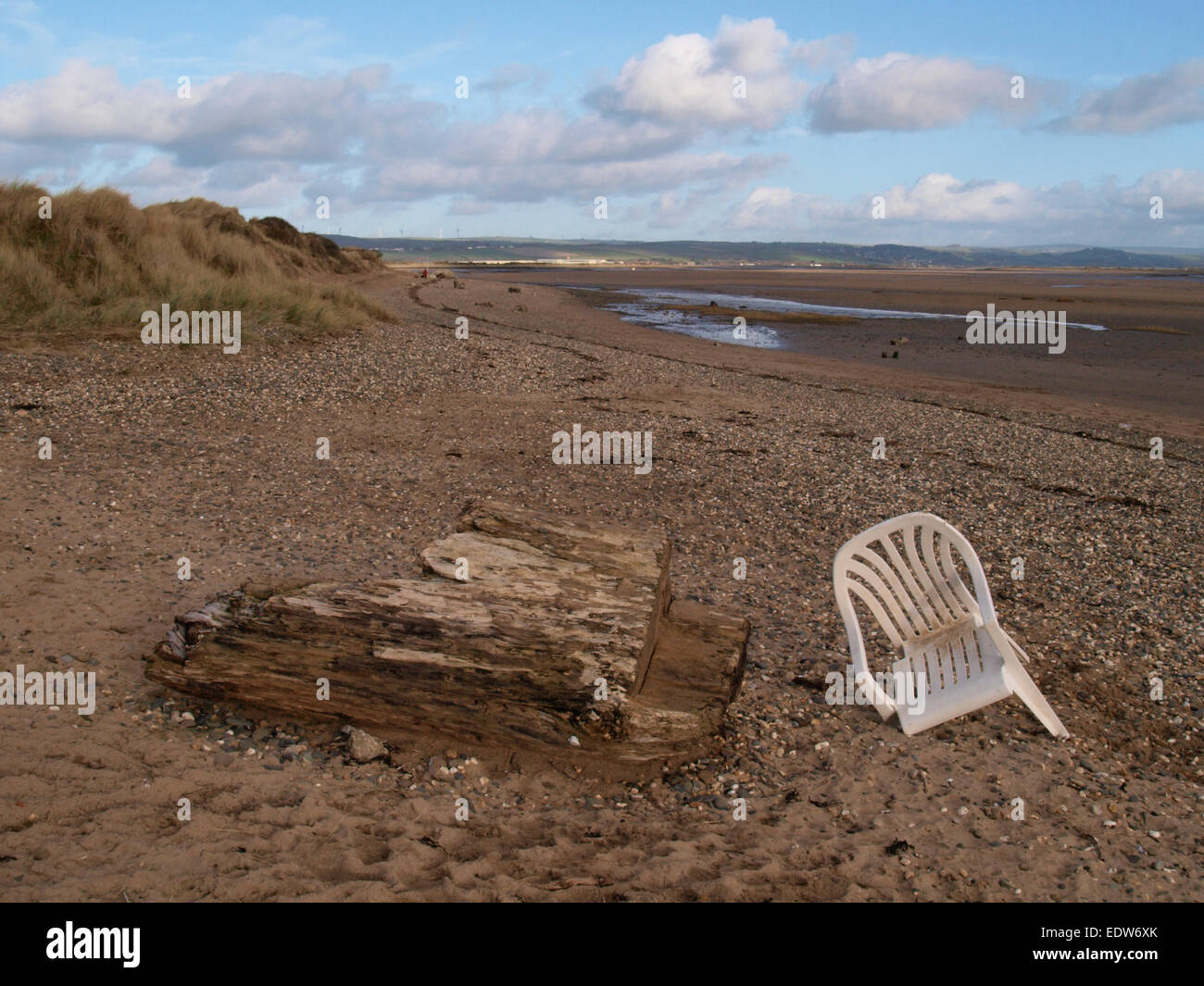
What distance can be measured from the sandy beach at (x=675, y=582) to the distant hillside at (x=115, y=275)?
1356 millimetres

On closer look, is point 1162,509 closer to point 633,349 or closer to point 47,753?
point 47,753

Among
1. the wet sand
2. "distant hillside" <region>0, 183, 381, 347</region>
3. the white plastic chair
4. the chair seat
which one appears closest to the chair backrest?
the white plastic chair

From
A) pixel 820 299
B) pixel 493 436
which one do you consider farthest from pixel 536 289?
pixel 493 436

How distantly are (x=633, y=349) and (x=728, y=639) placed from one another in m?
18.9

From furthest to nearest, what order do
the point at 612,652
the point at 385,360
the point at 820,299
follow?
the point at 820,299
the point at 385,360
the point at 612,652

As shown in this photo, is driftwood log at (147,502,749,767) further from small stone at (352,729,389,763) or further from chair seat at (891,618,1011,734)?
chair seat at (891,618,1011,734)

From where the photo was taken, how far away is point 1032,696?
4926 mm

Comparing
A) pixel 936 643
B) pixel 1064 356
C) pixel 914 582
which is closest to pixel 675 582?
pixel 914 582

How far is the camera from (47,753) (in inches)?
163

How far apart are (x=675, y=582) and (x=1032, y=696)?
10.0 ft

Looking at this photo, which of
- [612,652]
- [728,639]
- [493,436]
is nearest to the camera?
[612,652]

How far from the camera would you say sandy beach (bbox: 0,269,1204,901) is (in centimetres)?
375

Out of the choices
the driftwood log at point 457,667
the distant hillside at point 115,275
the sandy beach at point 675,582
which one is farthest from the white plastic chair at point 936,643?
the distant hillside at point 115,275

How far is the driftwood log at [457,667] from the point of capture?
14.8ft
